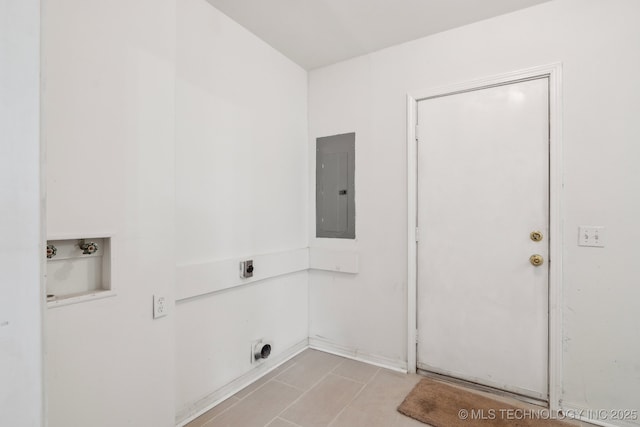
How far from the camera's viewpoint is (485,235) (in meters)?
2.14

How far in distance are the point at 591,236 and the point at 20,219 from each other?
8.17 feet

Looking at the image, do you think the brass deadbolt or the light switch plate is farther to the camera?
the brass deadbolt

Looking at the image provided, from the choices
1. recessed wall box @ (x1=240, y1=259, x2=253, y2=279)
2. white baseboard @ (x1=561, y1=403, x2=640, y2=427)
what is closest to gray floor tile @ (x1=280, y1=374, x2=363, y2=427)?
recessed wall box @ (x1=240, y1=259, x2=253, y2=279)

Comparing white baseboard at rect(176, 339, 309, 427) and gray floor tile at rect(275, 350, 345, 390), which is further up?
white baseboard at rect(176, 339, 309, 427)

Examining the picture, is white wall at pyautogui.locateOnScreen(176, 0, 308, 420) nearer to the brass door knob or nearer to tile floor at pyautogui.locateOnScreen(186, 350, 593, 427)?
tile floor at pyautogui.locateOnScreen(186, 350, 593, 427)

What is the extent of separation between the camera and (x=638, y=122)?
1.73m

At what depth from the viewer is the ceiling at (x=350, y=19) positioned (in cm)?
199

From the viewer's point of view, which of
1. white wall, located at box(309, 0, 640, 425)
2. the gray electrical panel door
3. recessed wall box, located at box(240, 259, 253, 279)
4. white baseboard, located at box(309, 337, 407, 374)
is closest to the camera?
white wall, located at box(309, 0, 640, 425)

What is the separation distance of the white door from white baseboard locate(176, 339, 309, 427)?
1.06m

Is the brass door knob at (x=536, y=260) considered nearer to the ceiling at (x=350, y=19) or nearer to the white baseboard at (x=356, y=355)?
the white baseboard at (x=356, y=355)

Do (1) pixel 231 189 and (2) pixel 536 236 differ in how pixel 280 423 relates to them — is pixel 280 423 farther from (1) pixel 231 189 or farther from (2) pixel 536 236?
(2) pixel 536 236

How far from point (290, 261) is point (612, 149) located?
7.42ft

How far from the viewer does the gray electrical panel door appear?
2.69 meters

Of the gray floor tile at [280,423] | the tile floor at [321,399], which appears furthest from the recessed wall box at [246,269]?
the gray floor tile at [280,423]
